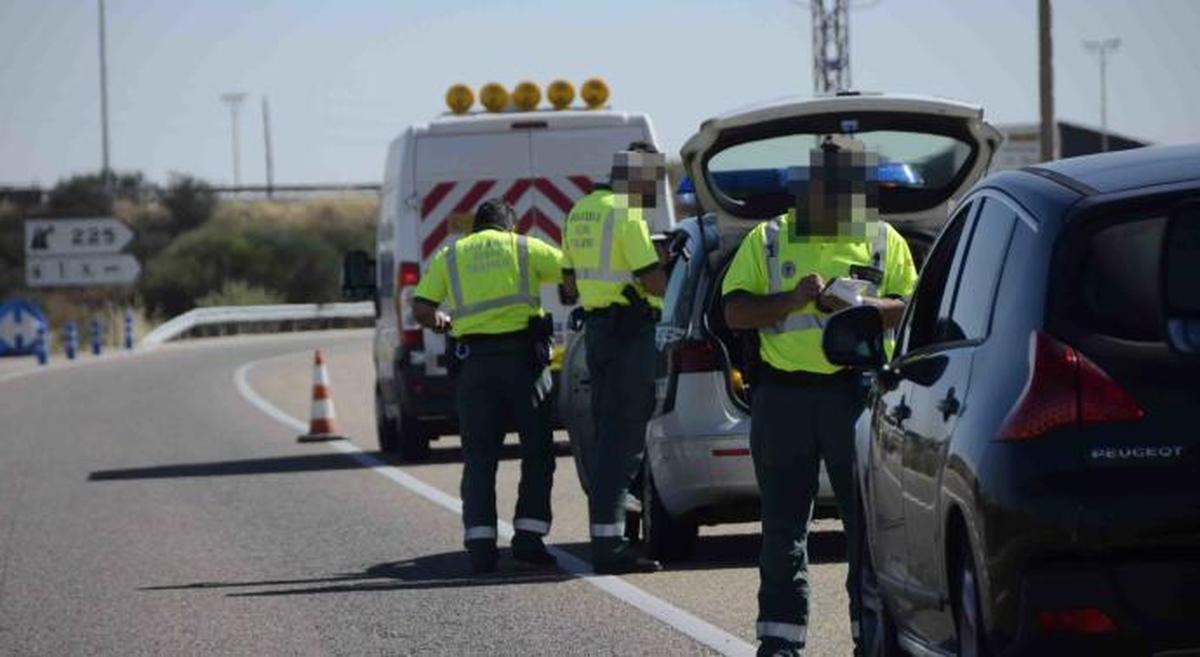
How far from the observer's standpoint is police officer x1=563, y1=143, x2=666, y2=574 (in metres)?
13.1

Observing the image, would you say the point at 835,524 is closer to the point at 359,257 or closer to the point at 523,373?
the point at 523,373

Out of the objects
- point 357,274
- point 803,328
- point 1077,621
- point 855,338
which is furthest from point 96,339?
point 1077,621

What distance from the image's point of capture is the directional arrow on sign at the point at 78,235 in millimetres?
60875

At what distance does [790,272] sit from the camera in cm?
928

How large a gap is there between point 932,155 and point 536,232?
7931 millimetres

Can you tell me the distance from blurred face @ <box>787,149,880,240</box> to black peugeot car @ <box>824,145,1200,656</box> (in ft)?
7.14

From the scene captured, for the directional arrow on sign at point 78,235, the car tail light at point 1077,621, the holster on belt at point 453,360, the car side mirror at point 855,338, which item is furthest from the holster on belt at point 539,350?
the directional arrow on sign at point 78,235

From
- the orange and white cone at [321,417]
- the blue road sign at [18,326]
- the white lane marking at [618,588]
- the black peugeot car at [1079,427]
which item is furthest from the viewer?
the blue road sign at [18,326]

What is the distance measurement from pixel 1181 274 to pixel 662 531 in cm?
720

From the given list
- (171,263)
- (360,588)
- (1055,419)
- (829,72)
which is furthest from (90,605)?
(171,263)

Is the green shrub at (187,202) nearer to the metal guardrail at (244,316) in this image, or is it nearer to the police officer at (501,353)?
the metal guardrail at (244,316)

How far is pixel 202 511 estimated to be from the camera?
59.1ft

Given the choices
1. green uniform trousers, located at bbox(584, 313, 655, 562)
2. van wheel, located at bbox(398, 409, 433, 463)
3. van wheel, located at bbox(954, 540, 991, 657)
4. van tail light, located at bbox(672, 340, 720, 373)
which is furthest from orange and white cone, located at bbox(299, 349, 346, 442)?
van wheel, located at bbox(954, 540, 991, 657)

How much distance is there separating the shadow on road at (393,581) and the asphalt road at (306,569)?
2 centimetres
